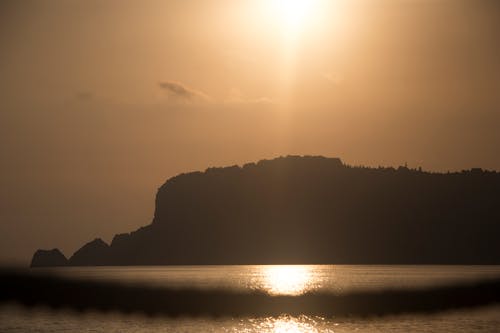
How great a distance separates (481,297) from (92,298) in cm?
5456

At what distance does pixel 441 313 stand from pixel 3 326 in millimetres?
51783

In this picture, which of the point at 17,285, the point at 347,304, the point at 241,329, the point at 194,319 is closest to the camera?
the point at 241,329

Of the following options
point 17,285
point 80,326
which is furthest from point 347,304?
point 17,285

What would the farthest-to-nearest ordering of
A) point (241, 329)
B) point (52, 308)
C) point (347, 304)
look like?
point (52, 308)
point (347, 304)
point (241, 329)

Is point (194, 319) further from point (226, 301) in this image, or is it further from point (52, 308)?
point (52, 308)

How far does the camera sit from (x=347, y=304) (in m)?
102

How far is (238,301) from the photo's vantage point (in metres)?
106

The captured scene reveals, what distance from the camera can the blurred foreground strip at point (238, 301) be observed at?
332 ft

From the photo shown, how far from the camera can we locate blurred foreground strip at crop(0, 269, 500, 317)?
10106cm

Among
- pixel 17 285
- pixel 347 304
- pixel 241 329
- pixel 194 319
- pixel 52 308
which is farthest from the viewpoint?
pixel 17 285

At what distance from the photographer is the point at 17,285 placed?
431 feet

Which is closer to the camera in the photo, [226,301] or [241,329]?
[241,329]

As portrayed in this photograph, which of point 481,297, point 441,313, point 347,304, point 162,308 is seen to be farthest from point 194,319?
point 481,297

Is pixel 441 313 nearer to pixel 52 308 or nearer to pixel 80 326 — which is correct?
pixel 80 326
